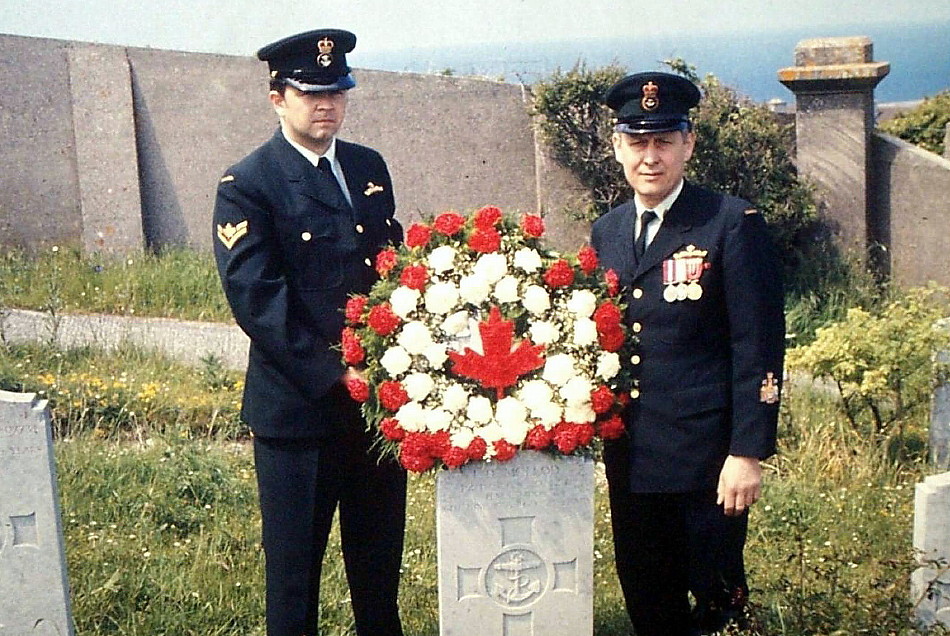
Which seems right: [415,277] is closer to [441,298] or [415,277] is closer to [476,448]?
[441,298]

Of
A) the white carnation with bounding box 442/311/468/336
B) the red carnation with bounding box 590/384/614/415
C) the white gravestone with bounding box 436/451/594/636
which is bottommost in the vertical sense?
the white gravestone with bounding box 436/451/594/636

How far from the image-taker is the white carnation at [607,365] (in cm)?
323

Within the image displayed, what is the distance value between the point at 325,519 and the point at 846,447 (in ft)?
9.15

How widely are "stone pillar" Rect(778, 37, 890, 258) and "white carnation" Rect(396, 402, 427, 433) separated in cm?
547

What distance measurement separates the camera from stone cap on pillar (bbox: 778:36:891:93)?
7.90 metres

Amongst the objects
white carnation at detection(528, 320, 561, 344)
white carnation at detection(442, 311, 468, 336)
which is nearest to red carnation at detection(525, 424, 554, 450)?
white carnation at detection(528, 320, 561, 344)

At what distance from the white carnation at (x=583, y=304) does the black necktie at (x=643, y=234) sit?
206 mm

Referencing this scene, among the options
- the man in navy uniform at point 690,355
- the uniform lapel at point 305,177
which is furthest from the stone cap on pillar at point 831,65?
the uniform lapel at point 305,177

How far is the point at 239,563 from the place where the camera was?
452 cm

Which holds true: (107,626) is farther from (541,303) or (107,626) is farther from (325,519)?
(541,303)

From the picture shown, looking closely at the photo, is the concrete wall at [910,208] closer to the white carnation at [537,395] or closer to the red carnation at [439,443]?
the white carnation at [537,395]

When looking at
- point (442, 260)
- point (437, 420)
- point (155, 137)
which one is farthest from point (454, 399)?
point (155, 137)

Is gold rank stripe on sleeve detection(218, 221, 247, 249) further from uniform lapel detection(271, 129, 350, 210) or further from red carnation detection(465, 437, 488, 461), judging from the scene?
red carnation detection(465, 437, 488, 461)

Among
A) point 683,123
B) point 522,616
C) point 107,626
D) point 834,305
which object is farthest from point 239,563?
point 834,305
